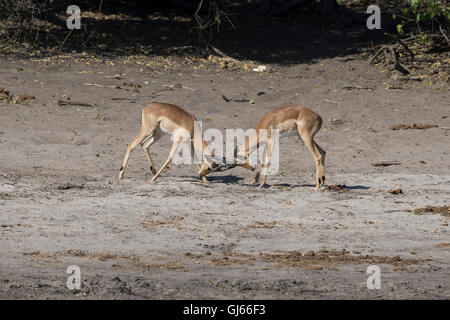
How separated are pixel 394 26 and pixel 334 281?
1795 centimetres

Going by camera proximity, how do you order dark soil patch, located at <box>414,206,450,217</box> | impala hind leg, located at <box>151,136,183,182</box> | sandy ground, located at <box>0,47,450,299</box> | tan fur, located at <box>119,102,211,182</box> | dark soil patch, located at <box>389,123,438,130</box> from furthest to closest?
dark soil patch, located at <box>389,123,438,130</box> → tan fur, located at <box>119,102,211,182</box> → impala hind leg, located at <box>151,136,183,182</box> → dark soil patch, located at <box>414,206,450,217</box> → sandy ground, located at <box>0,47,450,299</box>

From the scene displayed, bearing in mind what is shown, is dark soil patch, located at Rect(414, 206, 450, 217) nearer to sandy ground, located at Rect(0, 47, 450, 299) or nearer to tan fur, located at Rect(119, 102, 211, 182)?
sandy ground, located at Rect(0, 47, 450, 299)

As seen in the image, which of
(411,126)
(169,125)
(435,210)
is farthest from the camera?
(411,126)

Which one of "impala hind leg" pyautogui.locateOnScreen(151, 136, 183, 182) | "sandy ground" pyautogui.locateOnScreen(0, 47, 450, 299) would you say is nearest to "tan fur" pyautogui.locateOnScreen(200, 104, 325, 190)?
"sandy ground" pyautogui.locateOnScreen(0, 47, 450, 299)

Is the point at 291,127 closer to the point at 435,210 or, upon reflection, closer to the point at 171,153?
the point at 171,153

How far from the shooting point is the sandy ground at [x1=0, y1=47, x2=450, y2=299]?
23.4ft

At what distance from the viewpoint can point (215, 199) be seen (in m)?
10.6

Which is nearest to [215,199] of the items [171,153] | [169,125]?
[171,153]

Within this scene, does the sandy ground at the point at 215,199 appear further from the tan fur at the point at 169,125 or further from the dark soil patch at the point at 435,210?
the tan fur at the point at 169,125

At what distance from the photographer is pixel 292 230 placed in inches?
367

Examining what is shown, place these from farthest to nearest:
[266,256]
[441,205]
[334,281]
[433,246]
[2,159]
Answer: [2,159] → [441,205] → [433,246] → [266,256] → [334,281]

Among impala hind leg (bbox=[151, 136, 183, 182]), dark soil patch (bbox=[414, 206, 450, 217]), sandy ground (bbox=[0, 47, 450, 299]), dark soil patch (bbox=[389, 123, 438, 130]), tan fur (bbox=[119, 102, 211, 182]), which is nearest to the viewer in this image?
sandy ground (bbox=[0, 47, 450, 299])
